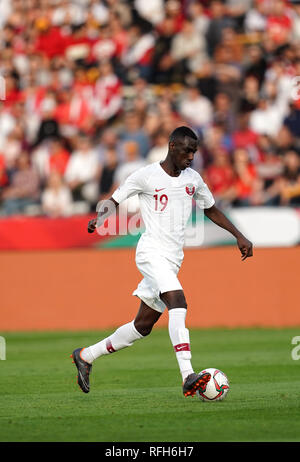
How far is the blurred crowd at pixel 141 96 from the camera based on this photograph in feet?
56.3

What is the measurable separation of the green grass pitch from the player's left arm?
4.26ft

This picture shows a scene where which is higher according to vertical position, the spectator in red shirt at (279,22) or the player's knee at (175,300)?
the spectator in red shirt at (279,22)

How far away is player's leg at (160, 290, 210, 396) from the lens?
8.39 meters

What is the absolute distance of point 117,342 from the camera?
364 inches

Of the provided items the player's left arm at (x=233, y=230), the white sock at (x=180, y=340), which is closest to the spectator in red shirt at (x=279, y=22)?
the player's left arm at (x=233, y=230)

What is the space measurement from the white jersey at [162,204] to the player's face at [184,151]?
0.22m

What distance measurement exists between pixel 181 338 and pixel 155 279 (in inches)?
23.7

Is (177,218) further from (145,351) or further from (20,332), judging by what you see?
(20,332)

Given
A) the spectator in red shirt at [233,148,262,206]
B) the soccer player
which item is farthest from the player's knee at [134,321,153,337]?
the spectator in red shirt at [233,148,262,206]

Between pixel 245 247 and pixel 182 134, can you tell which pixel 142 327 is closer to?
pixel 245 247

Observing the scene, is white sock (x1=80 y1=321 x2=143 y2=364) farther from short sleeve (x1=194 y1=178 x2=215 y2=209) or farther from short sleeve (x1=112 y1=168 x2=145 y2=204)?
short sleeve (x1=194 y1=178 x2=215 y2=209)

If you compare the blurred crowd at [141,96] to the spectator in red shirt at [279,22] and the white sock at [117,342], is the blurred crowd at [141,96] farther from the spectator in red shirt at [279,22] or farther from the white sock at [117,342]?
the white sock at [117,342]

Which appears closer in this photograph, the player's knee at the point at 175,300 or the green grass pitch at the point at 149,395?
the green grass pitch at the point at 149,395
